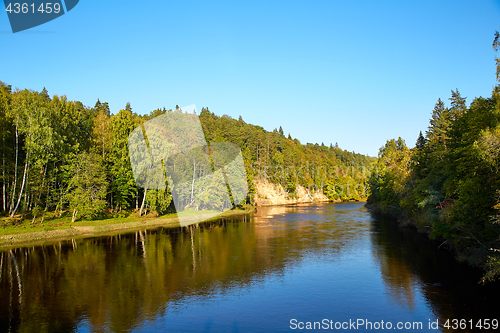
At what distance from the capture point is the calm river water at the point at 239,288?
56.8ft

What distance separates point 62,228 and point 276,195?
83.5 meters

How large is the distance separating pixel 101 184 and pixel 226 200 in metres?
32.9

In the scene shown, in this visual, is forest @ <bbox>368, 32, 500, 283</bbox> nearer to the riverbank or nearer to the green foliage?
the riverbank

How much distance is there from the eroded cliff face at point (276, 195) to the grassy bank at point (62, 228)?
5357 centimetres

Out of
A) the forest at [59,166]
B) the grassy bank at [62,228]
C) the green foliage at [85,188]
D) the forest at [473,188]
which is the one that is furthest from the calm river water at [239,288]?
the forest at [59,166]

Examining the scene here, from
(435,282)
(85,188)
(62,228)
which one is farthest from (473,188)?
(85,188)

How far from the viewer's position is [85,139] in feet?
205

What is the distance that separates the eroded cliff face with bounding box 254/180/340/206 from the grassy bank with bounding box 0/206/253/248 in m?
53.6

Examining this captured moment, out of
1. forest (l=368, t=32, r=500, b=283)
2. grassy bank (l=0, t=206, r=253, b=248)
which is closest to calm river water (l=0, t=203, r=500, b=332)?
forest (l=368, t=32, r=500, b=283)

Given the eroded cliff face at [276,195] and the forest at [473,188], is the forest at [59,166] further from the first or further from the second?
the eroded cliff face at [276,195]

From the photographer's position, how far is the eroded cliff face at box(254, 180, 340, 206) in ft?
367

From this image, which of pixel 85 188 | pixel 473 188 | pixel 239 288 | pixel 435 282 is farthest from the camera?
pixel 85 188

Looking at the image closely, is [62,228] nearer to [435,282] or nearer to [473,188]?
[435,282]

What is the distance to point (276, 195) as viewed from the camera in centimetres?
11862
